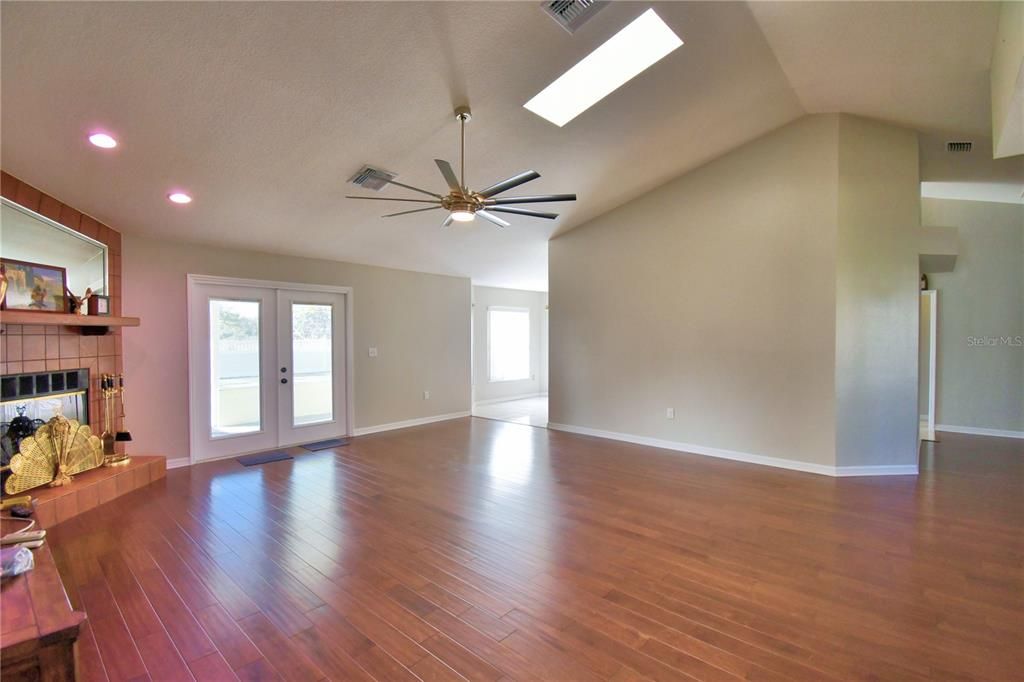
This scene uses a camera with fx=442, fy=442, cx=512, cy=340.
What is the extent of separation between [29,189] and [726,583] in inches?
219

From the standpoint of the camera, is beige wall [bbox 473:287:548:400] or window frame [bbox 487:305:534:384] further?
window frame [bbox 487:305:534:384]

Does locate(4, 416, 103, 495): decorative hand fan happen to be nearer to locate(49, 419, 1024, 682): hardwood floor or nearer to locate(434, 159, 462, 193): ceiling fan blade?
locate(49, 419, 1024, 682): hardwood floor

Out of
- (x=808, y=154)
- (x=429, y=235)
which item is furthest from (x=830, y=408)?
(x=429, y=235)

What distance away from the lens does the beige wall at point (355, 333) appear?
15.3ft

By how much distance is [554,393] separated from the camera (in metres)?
6.66

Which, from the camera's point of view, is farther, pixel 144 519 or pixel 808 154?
pixel 808 154

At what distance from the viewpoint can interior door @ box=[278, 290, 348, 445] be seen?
18.7 feet

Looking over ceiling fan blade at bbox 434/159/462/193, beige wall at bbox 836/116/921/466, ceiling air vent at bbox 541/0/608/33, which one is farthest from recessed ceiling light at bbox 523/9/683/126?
beige wall at bbox 836/116/921/466

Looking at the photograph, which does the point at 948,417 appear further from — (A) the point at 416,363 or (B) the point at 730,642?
(A) the point at 416,363

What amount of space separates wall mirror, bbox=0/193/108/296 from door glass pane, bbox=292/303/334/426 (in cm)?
196

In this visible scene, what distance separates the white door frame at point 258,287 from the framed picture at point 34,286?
1.19 m

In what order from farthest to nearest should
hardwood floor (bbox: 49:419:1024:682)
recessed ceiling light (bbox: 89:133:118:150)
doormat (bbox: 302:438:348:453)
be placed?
doormat (bbox: 302:438:348:453), recessed ceiling light (bbox: 89:133:118:150), hardwood floor (bbox: 49:419:1024:682)

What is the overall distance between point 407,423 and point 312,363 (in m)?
1.78

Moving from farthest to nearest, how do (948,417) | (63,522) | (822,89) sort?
(948,417)
(822,89)
(63,522)
